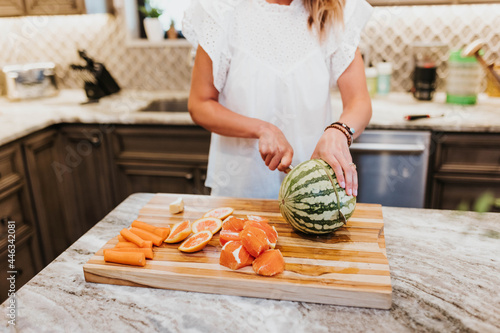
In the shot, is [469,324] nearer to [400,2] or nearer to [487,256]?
[487,256]

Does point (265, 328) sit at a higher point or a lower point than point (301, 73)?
lower

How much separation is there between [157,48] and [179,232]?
2236 millimetres

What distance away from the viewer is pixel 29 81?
2896mm

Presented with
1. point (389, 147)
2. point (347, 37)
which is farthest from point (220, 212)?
point (389, 147)

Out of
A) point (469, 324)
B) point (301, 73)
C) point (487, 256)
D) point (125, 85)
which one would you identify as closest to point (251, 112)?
point (301, 73)

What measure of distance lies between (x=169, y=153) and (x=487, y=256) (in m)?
1.78

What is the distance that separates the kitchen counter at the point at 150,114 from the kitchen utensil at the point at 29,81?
0.06 meters

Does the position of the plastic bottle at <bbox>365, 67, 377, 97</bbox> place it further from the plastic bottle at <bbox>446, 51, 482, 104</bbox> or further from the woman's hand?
the woman's hand

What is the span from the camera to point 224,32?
4.68ft

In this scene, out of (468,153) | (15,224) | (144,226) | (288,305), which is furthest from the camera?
(15,224)

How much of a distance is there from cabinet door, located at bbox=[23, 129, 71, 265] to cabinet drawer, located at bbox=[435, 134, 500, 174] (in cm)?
211

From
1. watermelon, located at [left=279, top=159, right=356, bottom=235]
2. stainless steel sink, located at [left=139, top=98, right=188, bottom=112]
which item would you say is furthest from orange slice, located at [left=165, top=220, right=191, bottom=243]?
stainless steel sink, located at [left=139, top=98, right=188, bottom=112]

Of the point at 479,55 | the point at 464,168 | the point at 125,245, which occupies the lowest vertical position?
the point at 464,168

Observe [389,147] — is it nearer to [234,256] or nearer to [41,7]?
[234,256]
